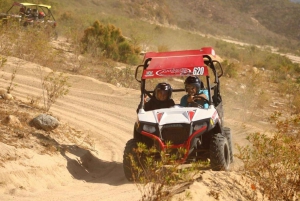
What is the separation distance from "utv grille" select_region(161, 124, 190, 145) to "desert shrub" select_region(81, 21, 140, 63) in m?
14.6

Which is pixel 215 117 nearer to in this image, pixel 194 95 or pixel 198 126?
pixel 198 126

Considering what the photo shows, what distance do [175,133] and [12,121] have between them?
3.19m

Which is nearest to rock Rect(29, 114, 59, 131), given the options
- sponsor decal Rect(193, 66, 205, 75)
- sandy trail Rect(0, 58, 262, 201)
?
sandy trail Rect(0, 58, 262, 201)

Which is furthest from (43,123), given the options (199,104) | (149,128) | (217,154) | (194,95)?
(217,154)

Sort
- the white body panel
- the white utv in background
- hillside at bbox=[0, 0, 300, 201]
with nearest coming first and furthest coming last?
hillside at bbox=[0, 0, 300, 201]
the white utv in background
the white body panel

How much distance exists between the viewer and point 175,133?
721 centimetres

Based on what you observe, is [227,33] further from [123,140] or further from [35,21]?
[123,140]

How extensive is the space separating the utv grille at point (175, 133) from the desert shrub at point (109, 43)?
48.0 feet

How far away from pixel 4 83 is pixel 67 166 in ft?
18.4

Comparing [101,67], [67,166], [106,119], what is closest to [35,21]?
[101,67]

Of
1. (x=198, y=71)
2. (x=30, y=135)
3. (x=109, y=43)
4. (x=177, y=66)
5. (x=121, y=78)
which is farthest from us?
(x=109, y=43)

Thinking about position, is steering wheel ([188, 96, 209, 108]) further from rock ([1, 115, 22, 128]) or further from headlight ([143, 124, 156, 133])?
rock ([1, 115, 22, 128])

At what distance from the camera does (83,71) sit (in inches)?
695

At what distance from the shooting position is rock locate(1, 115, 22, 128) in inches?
338
